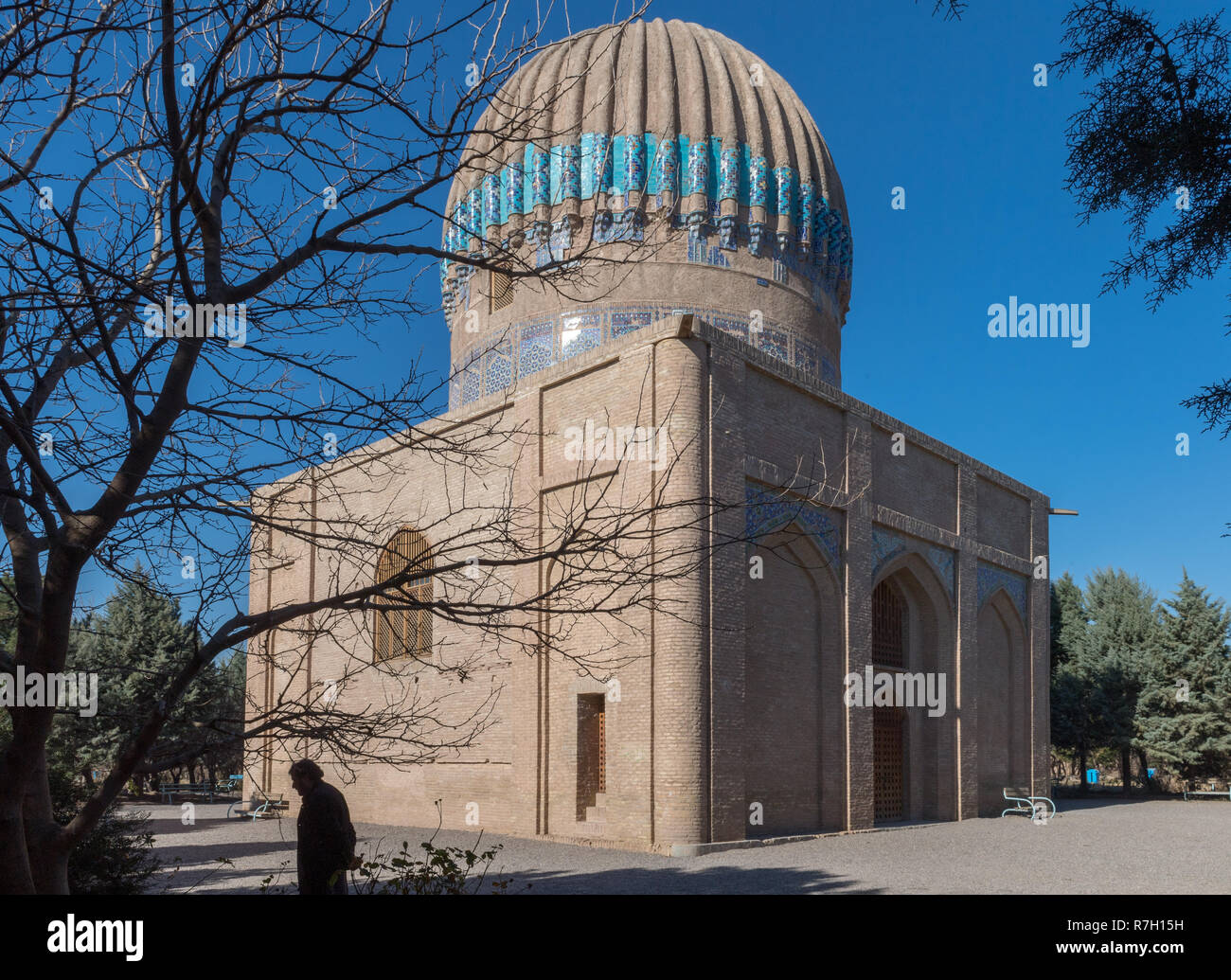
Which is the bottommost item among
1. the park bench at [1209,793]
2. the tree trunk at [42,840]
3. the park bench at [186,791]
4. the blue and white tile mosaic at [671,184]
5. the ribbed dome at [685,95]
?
the park bench at [1209,793]

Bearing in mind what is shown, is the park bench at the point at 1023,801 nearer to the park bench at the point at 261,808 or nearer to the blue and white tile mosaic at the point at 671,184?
the blue and white tile mosaic at the point at 671,184

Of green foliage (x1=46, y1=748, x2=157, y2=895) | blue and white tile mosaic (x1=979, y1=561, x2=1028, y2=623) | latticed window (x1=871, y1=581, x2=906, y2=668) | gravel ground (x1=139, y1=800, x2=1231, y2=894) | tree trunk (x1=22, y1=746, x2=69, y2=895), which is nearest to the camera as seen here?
tree trunk (x1=22, y1=746, x2=69, y2=895)

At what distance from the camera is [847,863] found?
1215cm

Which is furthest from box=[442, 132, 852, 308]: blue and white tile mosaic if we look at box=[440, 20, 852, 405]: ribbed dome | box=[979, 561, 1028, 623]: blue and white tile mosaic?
box=[979, 561, 1028, 623]: blue and white tile mosaic

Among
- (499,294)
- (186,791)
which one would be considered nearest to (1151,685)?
(499,294)

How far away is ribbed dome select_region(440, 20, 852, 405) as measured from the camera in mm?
18250

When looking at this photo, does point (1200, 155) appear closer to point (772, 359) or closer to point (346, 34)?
point (346, 34)

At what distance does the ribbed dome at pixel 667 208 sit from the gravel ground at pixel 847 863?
7.97m

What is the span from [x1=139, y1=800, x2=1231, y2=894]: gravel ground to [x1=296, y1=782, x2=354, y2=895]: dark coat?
168 centimetres

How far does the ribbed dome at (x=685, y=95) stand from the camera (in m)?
18.7

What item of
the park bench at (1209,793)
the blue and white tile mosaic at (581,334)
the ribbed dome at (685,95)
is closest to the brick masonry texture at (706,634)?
the blue and white tile mosaic at (581,334)

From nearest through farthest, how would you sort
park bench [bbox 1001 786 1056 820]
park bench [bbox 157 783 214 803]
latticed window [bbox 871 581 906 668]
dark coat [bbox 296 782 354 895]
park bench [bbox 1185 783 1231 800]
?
dark coat [bbox 296 782 354 895] < latticed window [bbox 871 581 906 668] < park bench [bbox 1001 786 1056 820] < park bench [bbox 157 783 214 803] < park bench [bbox 1185 783 1231 800]

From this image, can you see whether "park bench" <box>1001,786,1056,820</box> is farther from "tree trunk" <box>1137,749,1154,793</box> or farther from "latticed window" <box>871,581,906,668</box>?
"tree trunk" <box>1137,749,1154,793</box>

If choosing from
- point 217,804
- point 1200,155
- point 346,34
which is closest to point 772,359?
point 1200,155
